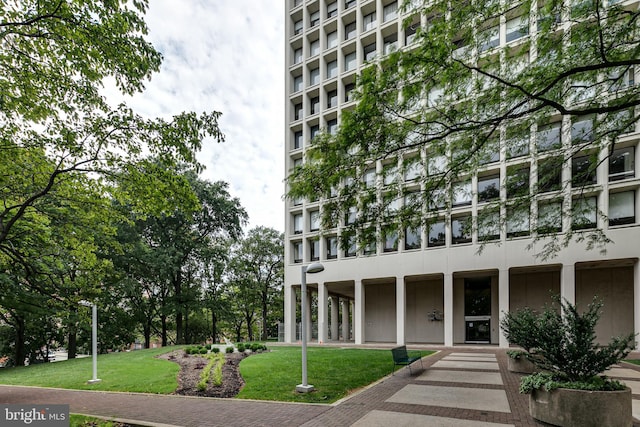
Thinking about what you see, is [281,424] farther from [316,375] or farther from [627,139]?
[627,139]

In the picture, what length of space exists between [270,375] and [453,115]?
372 inches

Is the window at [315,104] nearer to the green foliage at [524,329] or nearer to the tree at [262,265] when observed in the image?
the tree at [262,265]

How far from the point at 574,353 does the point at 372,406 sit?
13.3 feet

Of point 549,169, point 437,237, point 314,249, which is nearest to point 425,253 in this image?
point 437,237

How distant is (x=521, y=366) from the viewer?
11.8 meters

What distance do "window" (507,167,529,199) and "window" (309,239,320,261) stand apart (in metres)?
20.3

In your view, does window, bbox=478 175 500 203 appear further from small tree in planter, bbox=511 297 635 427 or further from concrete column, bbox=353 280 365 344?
small tree in planter, bbox=511 297 635 427

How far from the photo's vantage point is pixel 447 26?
7.24 m

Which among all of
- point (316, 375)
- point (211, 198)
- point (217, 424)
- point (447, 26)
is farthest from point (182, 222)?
point (447, 26)

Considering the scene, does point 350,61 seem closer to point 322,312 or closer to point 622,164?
point 622,164

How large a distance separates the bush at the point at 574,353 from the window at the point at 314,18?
110ft

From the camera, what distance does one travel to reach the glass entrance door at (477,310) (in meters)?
26.6

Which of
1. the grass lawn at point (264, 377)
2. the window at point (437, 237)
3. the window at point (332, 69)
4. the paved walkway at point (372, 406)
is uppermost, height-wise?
the window at point (332, 69)

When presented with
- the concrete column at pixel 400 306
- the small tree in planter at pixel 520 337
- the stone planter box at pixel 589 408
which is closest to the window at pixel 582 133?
the small tree in planter at pixel 520 337
